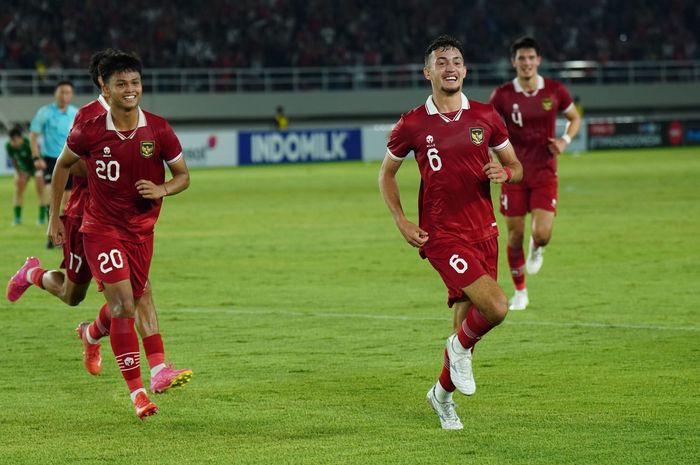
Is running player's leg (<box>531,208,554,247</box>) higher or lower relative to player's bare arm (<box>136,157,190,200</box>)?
lower

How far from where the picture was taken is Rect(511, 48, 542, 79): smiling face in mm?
12852

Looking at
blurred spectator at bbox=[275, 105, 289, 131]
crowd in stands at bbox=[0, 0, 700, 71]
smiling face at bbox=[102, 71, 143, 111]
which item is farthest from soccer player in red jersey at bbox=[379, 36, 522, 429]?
blurred spectator at bbox=[275, 105, 289, 131]

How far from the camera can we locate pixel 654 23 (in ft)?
180

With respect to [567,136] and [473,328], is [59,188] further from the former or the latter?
[567,136]

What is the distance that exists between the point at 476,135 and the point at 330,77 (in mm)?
43535

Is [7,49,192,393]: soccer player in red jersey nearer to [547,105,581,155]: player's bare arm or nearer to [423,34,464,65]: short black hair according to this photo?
[423,34,464,65]: short black hair

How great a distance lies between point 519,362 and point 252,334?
8.57 ft

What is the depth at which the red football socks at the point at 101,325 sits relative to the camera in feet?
29.0

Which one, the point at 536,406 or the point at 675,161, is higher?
the point at 536,406

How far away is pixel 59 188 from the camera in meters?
8.45

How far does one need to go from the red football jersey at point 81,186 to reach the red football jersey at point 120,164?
0.58 meters

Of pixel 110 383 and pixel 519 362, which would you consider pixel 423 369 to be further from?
pixel 110 383

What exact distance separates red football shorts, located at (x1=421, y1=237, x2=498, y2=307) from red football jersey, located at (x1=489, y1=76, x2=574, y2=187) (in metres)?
5.52

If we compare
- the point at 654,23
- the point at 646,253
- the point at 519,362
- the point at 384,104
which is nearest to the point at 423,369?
the point at 519,362
